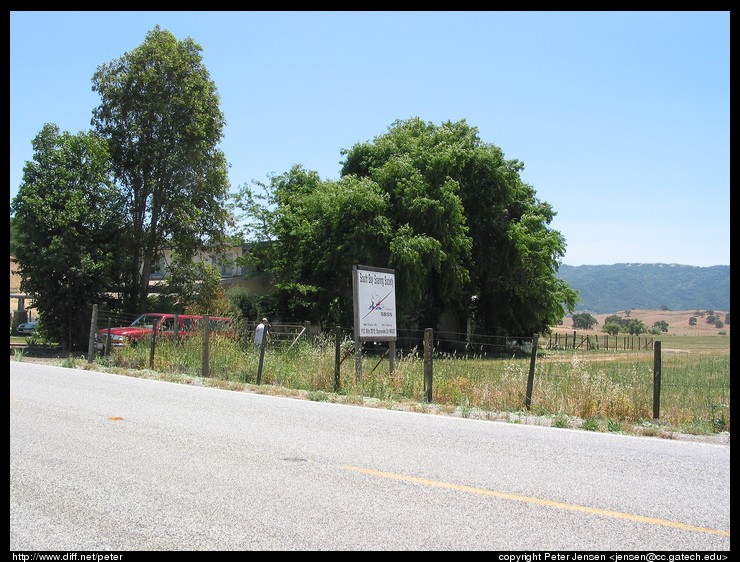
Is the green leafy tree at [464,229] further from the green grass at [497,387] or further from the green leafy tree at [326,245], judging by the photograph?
the green grass at [497,387]

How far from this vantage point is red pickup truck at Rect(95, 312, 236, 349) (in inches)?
822

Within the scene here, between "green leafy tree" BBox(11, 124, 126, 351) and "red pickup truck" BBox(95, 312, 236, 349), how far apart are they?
14.9 feet

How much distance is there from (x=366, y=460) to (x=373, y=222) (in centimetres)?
2610

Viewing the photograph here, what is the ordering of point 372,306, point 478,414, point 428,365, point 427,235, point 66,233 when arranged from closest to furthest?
1. point 478,414
2. point 428,365
3. point 372,306
4. point 66,233
5. point 427,235

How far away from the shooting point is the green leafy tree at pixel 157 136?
3488 cm

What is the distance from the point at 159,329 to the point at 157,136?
1660cm

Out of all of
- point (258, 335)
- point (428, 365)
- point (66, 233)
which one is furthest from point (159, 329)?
point (428, 365)

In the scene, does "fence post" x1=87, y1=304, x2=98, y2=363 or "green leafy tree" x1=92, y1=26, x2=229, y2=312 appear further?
"green leafy tree" x1=92, y1=26, x2=229, y2=312

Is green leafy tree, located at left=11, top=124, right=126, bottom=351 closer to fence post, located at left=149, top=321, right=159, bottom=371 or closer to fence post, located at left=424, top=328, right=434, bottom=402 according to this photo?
fence post, located at left=149, top=321, right=159, bottom=371

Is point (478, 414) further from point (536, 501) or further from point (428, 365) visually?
point (536, 501)

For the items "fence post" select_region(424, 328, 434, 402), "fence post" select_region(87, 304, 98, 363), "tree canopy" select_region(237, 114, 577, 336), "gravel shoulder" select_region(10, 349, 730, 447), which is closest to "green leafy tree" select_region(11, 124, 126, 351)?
"fence post" select_region(87, 304, 98, 363)

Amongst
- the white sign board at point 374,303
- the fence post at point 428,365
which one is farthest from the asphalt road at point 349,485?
the white sign board at point 374,303

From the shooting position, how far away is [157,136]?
116 ft
